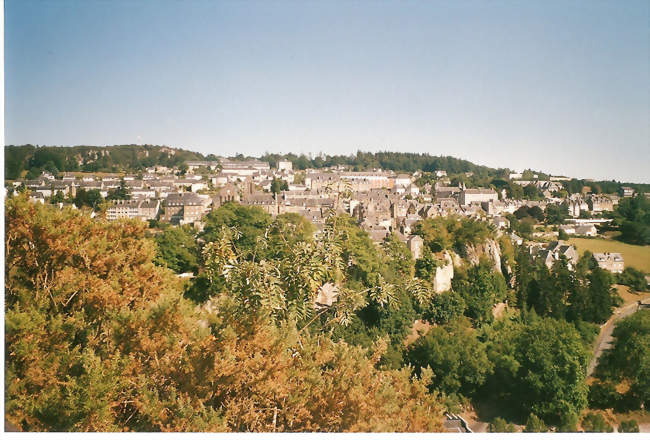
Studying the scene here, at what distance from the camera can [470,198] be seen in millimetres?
24672

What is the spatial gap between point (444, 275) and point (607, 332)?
10.5 feet

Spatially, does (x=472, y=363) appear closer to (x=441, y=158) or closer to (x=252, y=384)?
(x=252, y=384)

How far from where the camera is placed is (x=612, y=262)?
8.59 metres

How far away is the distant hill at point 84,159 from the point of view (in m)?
3.90

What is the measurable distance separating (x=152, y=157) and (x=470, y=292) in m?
11.3

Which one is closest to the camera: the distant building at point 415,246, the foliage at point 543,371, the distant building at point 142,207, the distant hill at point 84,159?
the distant hill at point 84,159

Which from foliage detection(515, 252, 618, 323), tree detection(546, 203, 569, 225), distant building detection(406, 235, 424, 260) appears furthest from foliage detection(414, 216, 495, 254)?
tree detection(546, 203, 569, 225)

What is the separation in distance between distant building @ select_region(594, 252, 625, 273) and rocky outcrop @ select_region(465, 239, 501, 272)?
2505 mm

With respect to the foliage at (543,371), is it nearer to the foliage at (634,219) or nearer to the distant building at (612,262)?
the distant building at (612,262)

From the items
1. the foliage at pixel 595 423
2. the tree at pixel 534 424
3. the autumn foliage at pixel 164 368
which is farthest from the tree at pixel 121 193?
the foliage at pixel 595 423

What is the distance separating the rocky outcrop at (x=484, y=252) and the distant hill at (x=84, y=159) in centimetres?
841

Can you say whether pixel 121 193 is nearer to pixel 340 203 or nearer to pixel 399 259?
pixel 340 203

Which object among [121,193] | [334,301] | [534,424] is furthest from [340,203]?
[121,193]

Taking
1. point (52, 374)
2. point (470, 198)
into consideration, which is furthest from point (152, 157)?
point (470, 198)
